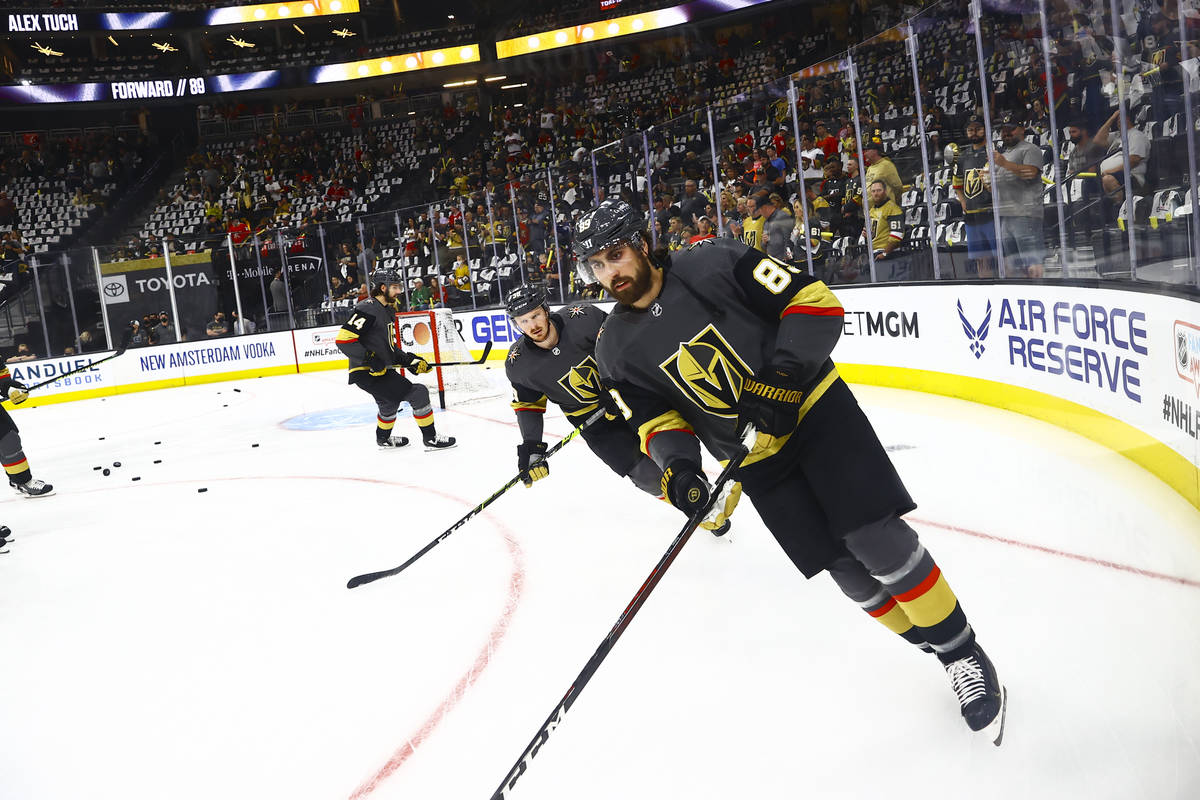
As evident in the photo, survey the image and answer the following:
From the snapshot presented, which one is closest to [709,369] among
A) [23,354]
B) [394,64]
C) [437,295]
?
A: [437,295]

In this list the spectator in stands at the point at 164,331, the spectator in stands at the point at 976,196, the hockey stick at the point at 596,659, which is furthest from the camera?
the spectator in stands at the point at 164,331

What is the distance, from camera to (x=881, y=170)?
22.4ft

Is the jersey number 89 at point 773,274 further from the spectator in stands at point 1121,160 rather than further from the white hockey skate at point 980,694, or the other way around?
the spectator in stands at point 1121,160

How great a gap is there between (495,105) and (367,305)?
17.9 meters

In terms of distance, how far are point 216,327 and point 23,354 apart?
258cm

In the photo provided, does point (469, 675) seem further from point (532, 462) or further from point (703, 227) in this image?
point (703, 227)

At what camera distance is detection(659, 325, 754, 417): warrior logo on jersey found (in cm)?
217

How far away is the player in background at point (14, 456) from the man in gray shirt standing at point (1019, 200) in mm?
6690

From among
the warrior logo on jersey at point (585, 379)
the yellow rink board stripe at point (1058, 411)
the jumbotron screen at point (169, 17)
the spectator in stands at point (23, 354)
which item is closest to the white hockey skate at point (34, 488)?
the warrior logo on jersey at point (585, 379)

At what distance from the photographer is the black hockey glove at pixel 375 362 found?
257 inches

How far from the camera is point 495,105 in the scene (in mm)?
22984

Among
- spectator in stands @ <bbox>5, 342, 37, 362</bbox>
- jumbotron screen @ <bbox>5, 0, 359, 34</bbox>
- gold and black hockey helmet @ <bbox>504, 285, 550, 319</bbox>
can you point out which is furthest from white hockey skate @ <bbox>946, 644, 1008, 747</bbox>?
jumbotron screen @ <bbox>5, 0, 359, 34</bbox>

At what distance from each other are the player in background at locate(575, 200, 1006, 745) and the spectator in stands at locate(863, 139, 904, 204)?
5.01 m

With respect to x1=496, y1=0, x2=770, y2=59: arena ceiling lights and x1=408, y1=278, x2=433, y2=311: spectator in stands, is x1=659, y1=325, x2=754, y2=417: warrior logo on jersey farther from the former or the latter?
x1=496, y1=0, x2=770, y2=59: arena ceiling lights
